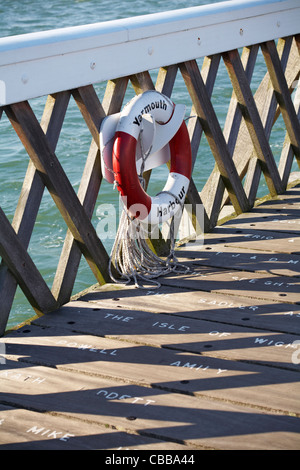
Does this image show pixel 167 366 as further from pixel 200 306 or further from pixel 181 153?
pixel 181 153

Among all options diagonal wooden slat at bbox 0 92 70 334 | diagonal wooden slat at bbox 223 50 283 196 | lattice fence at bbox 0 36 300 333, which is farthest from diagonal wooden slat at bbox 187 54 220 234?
diagonal wooden slat at bbox 0 92 70 334

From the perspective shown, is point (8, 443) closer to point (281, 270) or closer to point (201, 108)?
point (281, 270)

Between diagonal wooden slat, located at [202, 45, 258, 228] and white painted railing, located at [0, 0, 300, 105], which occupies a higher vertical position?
white painted railing, located at [0, 0, 300, 105]

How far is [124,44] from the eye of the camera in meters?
2.63

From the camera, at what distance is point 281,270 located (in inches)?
109

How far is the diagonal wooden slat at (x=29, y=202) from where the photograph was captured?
91.0 inches

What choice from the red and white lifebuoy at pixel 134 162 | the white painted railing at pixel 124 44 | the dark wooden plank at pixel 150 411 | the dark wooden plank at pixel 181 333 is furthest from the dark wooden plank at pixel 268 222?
the dark wooden plank at pixel 150 411

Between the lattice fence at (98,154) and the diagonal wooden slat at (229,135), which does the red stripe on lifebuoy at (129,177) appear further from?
the diagonal wooden slat at (229,135)

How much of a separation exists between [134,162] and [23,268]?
20.5 inches

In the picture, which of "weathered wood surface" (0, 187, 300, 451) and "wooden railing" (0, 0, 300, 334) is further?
"wooden railing" (0, 0, 300, 334)

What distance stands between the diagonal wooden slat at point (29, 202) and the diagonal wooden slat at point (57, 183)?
0.04m

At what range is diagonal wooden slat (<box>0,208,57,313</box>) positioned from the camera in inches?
88.7

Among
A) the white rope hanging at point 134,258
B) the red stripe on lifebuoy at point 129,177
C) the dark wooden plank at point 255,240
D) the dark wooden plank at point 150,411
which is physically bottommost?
the dark wooden plank at point 150,411

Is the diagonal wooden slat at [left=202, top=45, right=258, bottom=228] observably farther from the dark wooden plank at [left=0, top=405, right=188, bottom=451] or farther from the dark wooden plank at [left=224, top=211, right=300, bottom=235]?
the dark wooden plank at [left=0, top=405, right=188, bottom=451]
